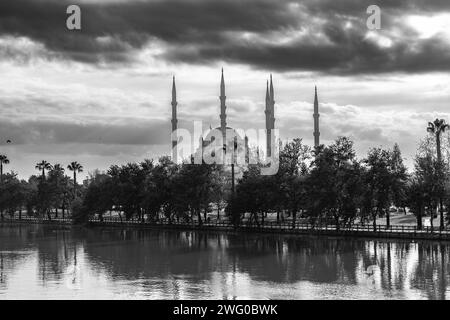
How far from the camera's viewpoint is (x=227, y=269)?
77625mm

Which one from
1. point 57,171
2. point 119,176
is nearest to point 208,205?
point 119,176

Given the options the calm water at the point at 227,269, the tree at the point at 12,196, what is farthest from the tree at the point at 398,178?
the tree at the point at 12,196

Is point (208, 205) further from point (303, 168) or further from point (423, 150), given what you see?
point (423, 150)

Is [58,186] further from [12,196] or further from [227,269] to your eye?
[227,269]

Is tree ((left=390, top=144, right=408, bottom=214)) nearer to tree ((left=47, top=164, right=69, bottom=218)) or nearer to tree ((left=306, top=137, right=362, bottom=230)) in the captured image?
tree ((left=306, top=137, right=362, bottom=230))

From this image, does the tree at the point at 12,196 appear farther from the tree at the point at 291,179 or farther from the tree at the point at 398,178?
the tree at the point at 398,178

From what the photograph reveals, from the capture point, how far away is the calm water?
207ft

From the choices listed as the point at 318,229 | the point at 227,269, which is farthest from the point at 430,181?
the point at 227,269

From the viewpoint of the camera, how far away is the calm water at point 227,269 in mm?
63094

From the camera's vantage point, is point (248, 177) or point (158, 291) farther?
point (248, 177)

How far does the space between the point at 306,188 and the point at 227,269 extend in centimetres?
3802

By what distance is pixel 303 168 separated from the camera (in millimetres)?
122125

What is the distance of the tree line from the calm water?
7259 millimetres
